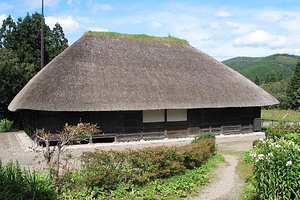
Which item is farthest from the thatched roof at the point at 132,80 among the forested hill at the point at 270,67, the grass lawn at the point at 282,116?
the forested hill at the point at 270,67

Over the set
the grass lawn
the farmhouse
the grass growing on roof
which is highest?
the grass growing on roof

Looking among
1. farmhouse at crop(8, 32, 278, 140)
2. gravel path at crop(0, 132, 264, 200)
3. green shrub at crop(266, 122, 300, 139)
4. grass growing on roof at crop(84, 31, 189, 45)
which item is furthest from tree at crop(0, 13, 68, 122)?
green shrub at crop(266, 122, 300, 139)

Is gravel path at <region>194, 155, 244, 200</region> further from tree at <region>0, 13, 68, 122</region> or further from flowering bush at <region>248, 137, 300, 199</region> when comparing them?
tree at <region>0, 13, 68, 122</region>

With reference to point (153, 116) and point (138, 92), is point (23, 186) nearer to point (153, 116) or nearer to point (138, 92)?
point (138, 92)

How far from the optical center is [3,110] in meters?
26.3

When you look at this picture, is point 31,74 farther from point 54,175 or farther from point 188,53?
point 54,175

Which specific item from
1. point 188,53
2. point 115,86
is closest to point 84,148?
point 115,86

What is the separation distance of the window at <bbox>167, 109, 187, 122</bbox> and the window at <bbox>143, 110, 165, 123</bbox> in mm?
413

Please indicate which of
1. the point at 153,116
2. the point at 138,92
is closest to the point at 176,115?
the point at 153,116

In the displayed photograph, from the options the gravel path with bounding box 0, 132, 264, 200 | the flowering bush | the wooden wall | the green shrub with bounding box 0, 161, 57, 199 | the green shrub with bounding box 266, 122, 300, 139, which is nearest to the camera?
the flowering bush

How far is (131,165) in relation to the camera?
905 cm

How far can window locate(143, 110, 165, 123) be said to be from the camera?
1928 cm

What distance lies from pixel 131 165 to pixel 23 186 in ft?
9.38

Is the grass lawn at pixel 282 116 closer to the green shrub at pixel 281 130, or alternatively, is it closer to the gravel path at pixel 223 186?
the green shrub at pixel 281 130
